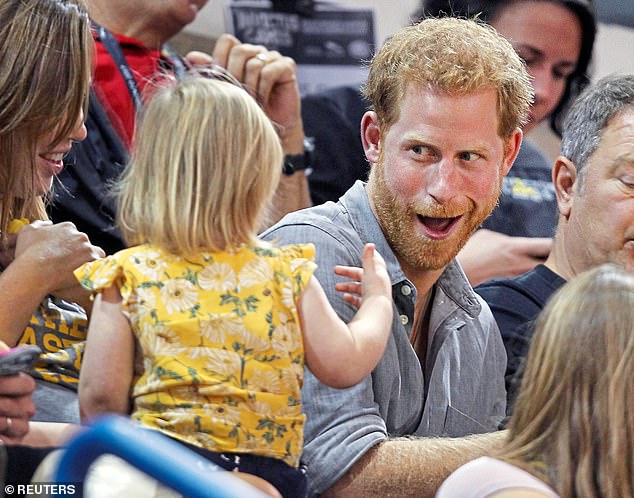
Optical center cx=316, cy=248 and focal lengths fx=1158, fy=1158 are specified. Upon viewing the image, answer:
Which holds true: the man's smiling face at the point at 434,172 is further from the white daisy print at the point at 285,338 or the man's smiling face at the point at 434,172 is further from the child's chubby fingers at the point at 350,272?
the white daisy print at the point at 285,338

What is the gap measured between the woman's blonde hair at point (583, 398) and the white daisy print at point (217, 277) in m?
0.51

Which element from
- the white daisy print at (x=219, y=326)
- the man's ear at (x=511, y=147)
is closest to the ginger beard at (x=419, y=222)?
the man's ear at (x=511, y=147)

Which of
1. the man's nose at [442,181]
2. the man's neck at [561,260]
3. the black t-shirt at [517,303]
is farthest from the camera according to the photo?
the man's neck at [561,260]

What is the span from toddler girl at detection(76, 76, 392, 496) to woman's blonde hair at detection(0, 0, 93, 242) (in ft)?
1.03

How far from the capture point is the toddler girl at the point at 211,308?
1.84m

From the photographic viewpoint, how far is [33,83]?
7.18 ft

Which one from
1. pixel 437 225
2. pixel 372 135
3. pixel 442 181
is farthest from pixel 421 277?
pixel 372 135

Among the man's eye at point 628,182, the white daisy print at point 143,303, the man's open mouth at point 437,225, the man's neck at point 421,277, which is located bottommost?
the man's neck at point 421,277

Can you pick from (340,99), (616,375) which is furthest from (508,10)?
(616,375)

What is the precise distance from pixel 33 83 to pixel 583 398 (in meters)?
1.16

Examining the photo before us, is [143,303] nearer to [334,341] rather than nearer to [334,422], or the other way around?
[334,341]

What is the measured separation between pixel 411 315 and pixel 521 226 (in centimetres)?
160

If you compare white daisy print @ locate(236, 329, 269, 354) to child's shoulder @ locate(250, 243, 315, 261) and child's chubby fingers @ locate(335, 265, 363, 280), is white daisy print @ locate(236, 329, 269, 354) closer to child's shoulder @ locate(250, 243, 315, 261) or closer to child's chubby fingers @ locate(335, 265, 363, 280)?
child's shoulder @ locate(250, 243, 315, 261)

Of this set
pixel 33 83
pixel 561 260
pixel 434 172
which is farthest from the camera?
pixel 561 260
